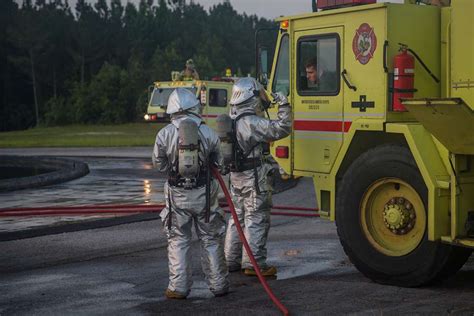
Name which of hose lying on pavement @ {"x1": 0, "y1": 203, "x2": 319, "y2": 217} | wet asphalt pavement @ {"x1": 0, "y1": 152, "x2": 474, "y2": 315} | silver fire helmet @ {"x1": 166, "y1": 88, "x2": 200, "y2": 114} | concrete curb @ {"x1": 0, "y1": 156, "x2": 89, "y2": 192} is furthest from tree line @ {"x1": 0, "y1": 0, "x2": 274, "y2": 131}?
silver fire helmet @ {"x1": 166, "y1": 88, "x2": 200, "y2": 114}

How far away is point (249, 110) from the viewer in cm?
761

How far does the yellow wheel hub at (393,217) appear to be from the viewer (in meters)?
6.52

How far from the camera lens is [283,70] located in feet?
26.9

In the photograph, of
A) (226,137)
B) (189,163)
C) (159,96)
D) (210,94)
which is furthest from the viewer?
(159,96)

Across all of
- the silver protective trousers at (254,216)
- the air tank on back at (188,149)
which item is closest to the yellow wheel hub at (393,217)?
the silver protective trousers at (254,216)

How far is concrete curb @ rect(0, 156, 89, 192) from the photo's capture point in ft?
50.0

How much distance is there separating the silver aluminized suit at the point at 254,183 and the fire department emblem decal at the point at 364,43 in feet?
2.71

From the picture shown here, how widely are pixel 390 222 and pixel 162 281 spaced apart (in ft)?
7.10

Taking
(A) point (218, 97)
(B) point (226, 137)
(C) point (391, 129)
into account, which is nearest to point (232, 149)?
(B) point (226, 137)

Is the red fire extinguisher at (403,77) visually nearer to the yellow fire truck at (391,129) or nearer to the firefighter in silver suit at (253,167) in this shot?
the yellow fire truck at (391,129)

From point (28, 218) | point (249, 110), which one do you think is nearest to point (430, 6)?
point (249, 110)

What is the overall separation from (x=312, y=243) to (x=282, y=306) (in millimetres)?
3289

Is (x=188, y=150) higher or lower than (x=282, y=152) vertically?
higher

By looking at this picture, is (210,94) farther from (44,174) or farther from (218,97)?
(44,174)
